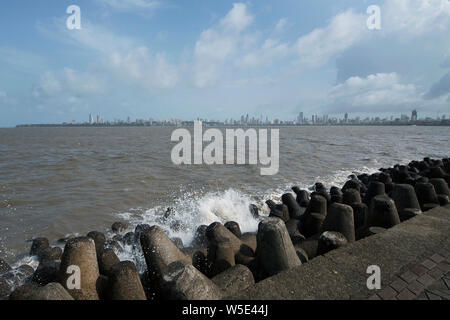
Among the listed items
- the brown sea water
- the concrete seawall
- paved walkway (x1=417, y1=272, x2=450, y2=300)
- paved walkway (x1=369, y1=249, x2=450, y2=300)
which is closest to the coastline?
the concrete seawall

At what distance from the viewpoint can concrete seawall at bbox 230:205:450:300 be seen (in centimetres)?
233

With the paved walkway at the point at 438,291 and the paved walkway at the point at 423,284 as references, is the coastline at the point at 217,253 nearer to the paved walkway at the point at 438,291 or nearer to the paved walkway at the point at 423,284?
the paved walkway at the point at 423,284

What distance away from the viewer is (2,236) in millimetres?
6062

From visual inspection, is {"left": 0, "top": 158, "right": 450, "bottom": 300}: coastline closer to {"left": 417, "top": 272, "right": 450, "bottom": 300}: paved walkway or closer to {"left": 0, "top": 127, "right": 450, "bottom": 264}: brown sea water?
{"left": 417, "top": 272, "right": 450, "bottom": 300}: paved walkway

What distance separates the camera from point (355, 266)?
2730mm

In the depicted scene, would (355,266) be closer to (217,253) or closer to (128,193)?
(217,253)

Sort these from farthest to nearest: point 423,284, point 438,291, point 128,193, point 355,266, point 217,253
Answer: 1. point 128,193
2. point 217,253
3. point 355,266
4. point 423,284
5. point 438,291

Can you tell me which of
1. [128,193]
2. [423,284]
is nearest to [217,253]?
[423,284]

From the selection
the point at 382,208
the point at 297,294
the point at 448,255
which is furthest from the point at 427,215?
the point at 297,294

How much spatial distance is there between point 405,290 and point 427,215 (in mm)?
2381

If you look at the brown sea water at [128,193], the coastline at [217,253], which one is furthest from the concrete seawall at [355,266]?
the brown sea water at [128,193]

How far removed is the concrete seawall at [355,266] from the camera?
7.65 feet
